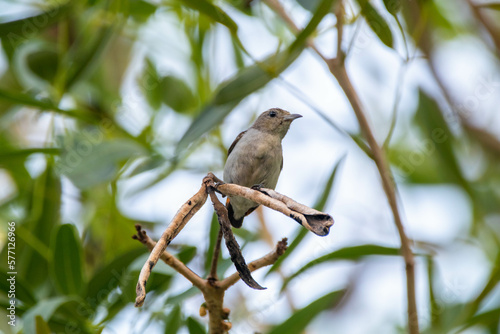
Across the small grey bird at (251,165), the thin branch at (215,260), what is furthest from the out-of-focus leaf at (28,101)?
the thin branch at (215,260)

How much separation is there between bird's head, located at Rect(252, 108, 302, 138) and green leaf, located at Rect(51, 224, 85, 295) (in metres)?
Result: 0.84

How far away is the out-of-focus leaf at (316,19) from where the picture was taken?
Answer: 157cm

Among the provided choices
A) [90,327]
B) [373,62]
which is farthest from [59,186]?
[373,62]

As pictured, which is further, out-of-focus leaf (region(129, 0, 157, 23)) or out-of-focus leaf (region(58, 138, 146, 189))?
out-of-focus leaf (region(129, 0, 157, 23))

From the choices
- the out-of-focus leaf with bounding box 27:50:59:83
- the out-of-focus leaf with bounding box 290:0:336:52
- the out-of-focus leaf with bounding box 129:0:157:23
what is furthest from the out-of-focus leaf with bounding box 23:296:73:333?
the out-of-focus leaf with bounding box 129:0:157:23

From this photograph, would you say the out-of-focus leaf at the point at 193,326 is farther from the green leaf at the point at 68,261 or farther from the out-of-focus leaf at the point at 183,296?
the green leaf at the point at 68,261

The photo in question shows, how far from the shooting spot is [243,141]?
2.14 metres

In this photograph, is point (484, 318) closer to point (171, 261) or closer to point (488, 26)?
point (171, 261)

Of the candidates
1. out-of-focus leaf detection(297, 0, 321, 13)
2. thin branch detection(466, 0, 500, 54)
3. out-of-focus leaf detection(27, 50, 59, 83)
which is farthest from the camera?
thin branch detection(466, 0, 500, 54)

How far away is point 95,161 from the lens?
6.48ft

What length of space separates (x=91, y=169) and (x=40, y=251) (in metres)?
0.43

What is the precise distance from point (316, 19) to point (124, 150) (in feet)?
2.74

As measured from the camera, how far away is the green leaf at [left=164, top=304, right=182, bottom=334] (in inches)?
72.9

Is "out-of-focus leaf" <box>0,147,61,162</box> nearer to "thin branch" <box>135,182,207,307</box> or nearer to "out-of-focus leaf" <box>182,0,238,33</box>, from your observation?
"out-of-focus leaf" <box>182,0,238,33</box>
